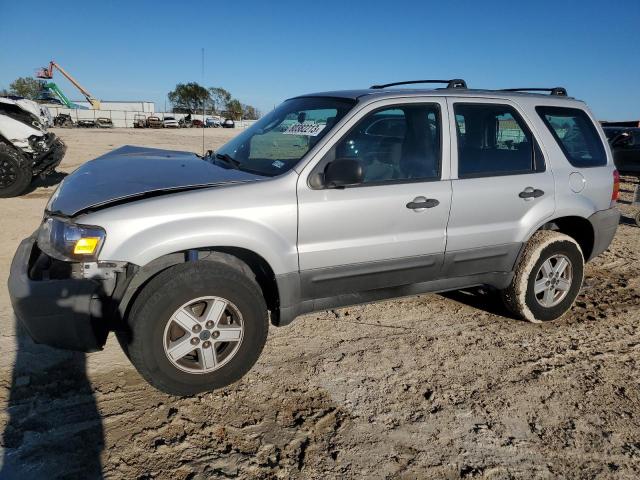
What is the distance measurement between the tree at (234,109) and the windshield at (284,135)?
8366 centimetres

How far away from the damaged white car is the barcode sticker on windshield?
7.26m

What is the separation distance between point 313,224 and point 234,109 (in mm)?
93718

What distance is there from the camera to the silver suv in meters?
2.71

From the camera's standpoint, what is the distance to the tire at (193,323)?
8.99 feet

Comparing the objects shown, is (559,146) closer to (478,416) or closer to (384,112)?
(384,112)

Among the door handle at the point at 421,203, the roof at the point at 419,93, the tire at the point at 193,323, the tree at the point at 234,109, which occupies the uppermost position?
the tree at the point at 234,109

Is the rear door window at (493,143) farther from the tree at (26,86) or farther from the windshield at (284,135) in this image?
the tree at (26,86)

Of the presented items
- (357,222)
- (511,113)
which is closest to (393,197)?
(357,222)

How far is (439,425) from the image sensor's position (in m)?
2.77

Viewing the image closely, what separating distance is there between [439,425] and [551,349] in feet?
4.79

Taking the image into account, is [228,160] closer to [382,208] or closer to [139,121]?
[382,208]

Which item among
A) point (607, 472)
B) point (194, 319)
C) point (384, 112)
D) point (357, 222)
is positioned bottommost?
point (607, 472)

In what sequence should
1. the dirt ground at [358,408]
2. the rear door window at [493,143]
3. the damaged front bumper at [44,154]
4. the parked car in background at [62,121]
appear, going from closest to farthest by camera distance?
the dirt ground at [358,408] < the rear door window at [493,143] < the damaged front bumper at [44,154] < the parked car in background at [62,121]

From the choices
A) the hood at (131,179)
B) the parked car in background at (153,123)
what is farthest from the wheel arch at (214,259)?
the parked car in background at (153,123)
